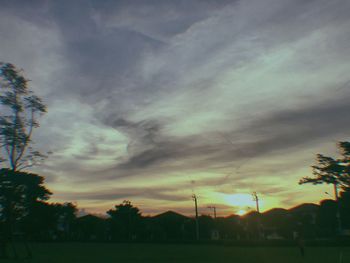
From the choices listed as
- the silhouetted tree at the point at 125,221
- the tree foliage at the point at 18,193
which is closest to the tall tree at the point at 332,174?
the tree foliage at the point at 18,193

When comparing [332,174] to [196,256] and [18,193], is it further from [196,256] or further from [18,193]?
[18,193]

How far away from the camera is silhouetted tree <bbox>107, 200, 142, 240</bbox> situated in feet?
317

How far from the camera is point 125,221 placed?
326ft

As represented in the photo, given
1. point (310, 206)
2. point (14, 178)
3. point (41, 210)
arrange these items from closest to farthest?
point (14, 178)
point (41, 210)
point (310, 206)

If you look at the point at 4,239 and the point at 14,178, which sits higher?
the point at 14,178

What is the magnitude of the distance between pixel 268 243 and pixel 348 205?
48.2 metres

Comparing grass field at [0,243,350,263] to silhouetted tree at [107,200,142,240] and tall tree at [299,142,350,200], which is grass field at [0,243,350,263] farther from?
silhouetted tree at [107,200,142,240]

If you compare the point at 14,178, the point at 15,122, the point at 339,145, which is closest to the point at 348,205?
the point at 339,145

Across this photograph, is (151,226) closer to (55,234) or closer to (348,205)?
(55,234)

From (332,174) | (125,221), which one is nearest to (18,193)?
(332,174)

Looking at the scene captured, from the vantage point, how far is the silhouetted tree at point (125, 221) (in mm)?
96750

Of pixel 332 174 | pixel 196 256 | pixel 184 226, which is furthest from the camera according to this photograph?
pixel 184 226

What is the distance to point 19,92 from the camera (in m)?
37.5

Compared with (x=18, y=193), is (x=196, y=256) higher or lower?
lower
